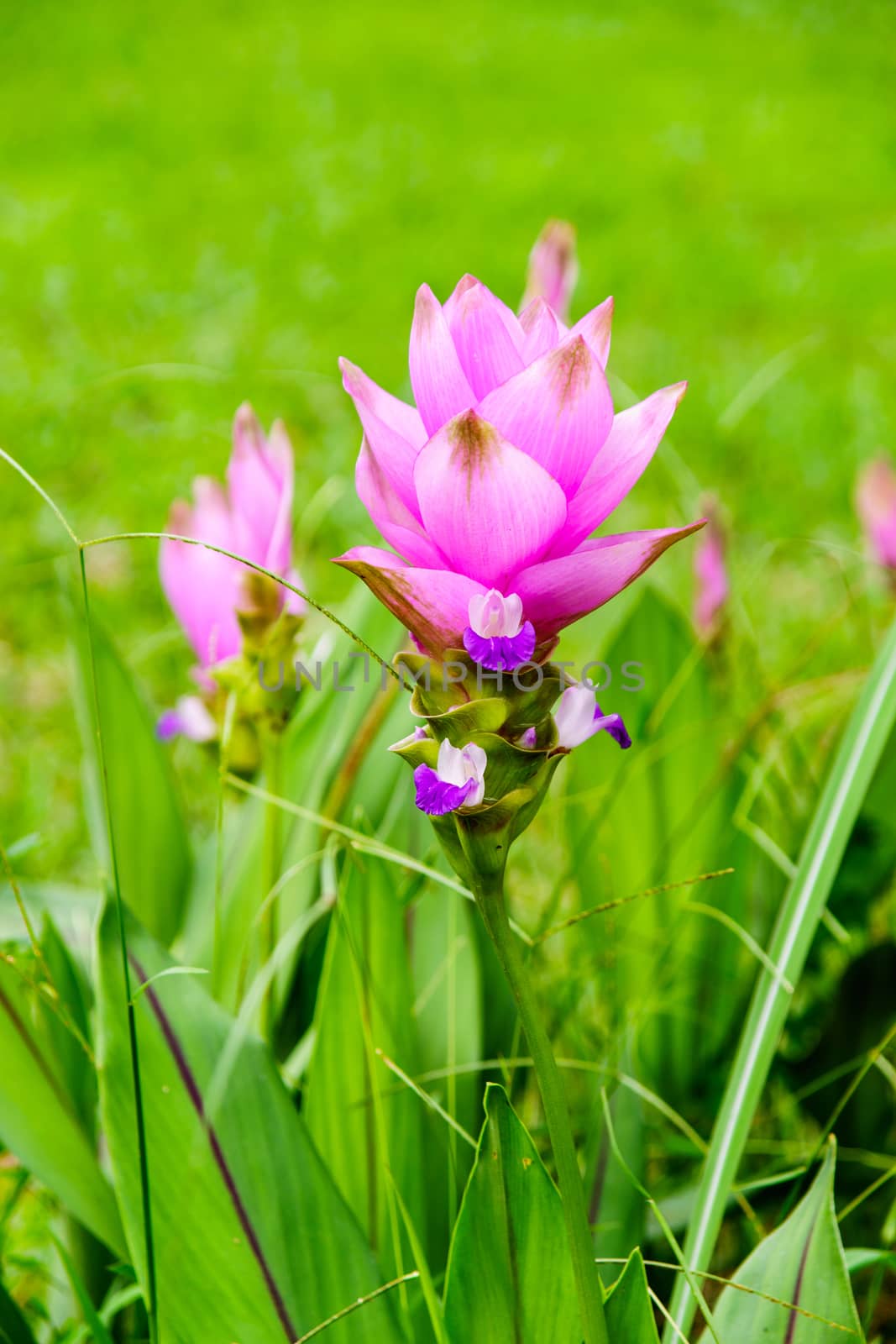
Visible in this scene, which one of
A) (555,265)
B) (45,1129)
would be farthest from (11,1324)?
(555,265)

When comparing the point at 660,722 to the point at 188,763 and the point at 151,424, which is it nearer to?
the point at 188,763

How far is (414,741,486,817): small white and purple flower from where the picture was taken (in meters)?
0.40

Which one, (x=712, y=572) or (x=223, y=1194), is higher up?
(x=712, y=572)

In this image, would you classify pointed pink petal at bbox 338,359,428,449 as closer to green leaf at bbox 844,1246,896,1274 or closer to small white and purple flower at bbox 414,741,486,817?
small white and purple flower at bbox 414,741,486,817

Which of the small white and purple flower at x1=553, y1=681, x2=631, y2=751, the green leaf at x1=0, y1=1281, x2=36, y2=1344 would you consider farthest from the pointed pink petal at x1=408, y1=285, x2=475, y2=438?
the green leaf at x1=0, y1=1281, x2=36, y2=1344

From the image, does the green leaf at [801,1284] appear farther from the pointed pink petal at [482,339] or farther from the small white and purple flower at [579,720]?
the pointed pink petal at [482,339]

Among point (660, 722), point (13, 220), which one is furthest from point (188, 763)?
point (13, 220)

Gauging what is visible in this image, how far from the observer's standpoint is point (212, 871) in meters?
0.95

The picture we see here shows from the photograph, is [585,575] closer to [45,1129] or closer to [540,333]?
[540,333]

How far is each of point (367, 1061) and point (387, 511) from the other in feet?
1.15

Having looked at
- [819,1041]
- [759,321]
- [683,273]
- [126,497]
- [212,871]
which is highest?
[683,273]

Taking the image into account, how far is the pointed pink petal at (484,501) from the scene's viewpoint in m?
0.39

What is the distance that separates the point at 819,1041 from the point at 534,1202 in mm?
451

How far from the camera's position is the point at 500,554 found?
0.42 meters
